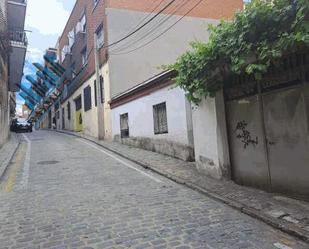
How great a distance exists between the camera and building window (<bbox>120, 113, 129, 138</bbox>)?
16.3 meters

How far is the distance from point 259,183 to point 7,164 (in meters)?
8.55

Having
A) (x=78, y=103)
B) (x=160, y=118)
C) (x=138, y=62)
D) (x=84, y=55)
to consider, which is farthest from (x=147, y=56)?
(x=78, y=103)

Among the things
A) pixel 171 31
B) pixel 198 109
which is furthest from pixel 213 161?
pixel 171 31

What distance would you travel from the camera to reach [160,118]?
1262cm

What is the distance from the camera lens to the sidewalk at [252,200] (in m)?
4.83

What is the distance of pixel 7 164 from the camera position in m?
11.2

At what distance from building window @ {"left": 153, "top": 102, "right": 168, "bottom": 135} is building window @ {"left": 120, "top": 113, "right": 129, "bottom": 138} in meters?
3.54

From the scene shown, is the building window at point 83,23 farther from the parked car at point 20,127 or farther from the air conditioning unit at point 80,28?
the parked car at point 20,127

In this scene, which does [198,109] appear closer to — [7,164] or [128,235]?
[128,235]

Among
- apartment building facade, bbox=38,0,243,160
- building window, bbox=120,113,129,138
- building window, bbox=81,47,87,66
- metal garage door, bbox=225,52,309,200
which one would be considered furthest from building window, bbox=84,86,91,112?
metal garage door, bbox=225,52,309,200

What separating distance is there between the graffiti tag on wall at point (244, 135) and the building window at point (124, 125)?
31.0ft

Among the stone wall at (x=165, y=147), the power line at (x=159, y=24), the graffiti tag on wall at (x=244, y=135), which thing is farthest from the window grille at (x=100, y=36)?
the graffiti tag on wall at (x=244, y=135)

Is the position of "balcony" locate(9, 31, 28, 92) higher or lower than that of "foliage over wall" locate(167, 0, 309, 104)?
higher

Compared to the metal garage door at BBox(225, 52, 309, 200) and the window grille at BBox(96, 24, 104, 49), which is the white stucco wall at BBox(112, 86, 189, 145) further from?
the window grille at BBox(96, 24, 104, 49)
